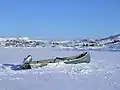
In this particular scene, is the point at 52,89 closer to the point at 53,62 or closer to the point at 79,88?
the point at 79,88

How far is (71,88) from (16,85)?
3.14 m

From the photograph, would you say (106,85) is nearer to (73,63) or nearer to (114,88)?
(114,88)

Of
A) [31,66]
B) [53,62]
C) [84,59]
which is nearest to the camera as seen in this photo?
[31,66]

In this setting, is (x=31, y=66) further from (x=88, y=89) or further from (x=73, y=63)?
(x=88, y=89)

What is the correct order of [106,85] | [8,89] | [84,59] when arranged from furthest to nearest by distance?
[84,59], [106,85], [8,89]

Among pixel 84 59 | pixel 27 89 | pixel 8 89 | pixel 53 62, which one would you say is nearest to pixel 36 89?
pixel 27 89

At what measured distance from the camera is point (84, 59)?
27453 millimetres

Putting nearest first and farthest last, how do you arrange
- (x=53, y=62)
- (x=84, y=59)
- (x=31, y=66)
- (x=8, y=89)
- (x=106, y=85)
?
(x=8, y=89) → (x=106, y=85) → (x=31, y=66) → (x=53, y=62) → (x=84, y=59)

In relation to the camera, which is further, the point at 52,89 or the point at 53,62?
the point at 53,62

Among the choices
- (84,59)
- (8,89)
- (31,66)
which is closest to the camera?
(8,89)

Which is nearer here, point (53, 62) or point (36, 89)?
point (36, 89)

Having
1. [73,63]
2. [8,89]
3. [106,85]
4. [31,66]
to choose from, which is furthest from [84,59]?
[8,89]

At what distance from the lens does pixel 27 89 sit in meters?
12.1

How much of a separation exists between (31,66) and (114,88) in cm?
1060
